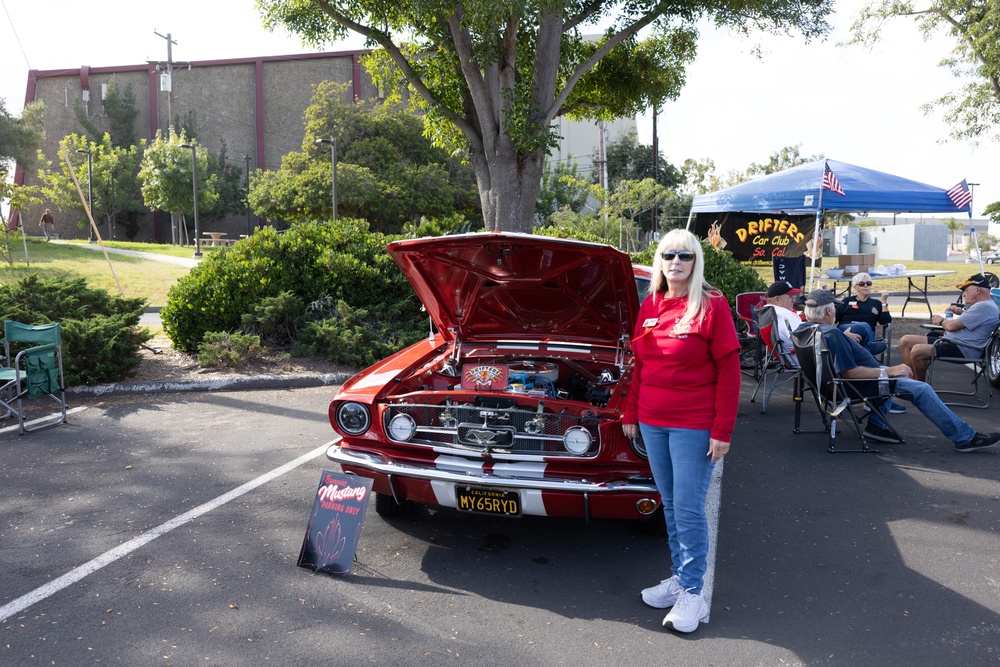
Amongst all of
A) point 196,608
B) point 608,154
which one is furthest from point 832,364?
point 608,154

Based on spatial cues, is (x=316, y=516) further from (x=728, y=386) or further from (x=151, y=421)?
(x=151, y=421)

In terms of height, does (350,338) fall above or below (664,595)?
above

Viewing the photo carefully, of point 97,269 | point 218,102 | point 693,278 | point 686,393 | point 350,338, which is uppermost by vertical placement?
point 218,102

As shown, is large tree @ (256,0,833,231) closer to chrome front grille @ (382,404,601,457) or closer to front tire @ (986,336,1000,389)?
front tire @ (986,336,1000,389)

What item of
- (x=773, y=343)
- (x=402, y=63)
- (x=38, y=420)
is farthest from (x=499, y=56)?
(x=38, y=420)

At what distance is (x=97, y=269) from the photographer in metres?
22.8

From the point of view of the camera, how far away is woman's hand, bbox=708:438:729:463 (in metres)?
3.27

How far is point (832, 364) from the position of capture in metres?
6.38

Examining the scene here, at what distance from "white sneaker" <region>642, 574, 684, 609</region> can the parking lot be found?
49 mm

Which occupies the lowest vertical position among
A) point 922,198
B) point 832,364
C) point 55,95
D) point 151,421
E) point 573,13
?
point 151,421

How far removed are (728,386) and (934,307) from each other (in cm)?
1679

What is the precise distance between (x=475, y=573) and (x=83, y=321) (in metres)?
6.79

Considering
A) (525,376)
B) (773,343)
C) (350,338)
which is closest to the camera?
(525,376)

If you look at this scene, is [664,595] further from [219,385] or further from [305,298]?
[305,298]
